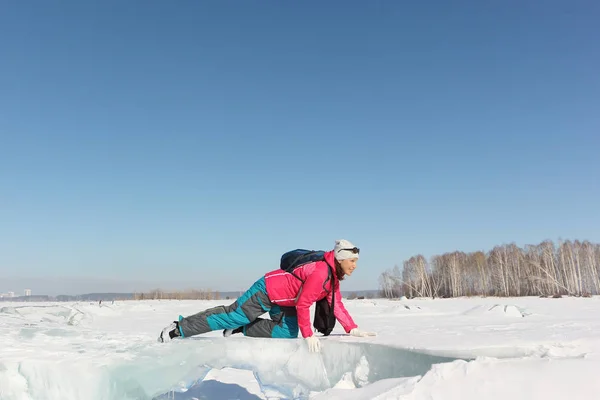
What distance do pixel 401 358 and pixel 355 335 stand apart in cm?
79

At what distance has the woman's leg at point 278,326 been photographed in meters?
4.04

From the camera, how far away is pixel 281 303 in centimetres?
395

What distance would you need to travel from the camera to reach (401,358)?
294 cm

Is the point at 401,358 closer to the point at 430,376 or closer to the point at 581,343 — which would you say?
the point at 430,376

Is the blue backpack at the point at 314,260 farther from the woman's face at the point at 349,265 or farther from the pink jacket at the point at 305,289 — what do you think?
the woman's face at the point at 349,265

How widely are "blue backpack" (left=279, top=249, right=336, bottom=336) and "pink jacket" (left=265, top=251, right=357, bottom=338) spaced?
4 cm

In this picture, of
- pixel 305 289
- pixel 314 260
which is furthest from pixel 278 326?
pixel 314 260

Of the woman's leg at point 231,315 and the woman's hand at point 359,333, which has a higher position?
the woman's leg at point 231,315

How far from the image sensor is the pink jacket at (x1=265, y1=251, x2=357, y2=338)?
3.59 m

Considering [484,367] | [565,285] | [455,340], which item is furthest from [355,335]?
[565,285]

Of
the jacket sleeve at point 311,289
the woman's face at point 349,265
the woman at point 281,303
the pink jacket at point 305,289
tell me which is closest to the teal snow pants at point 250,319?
the woman at point 281,303

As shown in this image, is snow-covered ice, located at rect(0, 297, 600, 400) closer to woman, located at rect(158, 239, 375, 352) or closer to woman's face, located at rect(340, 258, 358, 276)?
woman, located at rect(158, 239, 375, 352)

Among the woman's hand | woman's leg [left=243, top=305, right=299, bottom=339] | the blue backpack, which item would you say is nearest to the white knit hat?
the blue backpack

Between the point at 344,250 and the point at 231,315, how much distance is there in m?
1.25
